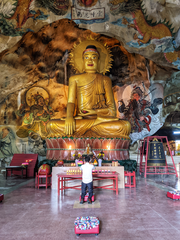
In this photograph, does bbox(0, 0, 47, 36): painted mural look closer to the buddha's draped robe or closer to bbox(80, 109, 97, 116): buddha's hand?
the buddha's draped robe

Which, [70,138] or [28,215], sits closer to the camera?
[28,215]

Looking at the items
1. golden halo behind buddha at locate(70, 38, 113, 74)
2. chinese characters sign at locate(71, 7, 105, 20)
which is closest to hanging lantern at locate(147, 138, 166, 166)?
golden halo behind buddha at locate(70, 38, 113, 74)

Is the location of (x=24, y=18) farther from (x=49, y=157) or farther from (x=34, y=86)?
(x=49, y=157)

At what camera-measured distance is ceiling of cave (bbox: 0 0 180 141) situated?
22.2ft

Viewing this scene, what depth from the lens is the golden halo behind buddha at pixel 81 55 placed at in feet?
30.0

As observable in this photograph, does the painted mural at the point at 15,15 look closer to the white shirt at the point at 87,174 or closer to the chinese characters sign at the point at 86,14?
the chinese characters sign at the point at 86,14

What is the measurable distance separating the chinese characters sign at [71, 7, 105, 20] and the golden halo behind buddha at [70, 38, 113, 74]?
5.47 ft

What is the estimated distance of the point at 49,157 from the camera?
709cm

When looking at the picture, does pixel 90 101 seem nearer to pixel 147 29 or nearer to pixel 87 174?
pixel 147 29

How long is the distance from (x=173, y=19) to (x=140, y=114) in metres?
4.31

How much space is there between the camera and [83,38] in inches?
384

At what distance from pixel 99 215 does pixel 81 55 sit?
24.9 feet

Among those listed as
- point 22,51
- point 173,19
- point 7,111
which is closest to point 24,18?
point 22,51

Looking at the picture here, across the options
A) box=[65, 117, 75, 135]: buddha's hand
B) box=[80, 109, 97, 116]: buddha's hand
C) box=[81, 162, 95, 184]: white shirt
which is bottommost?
box=[81, 162, 95, 184]: white shirt
